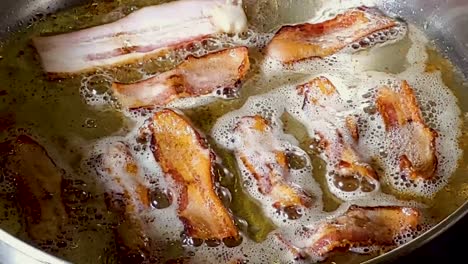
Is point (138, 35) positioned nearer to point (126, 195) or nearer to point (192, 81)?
point (192, 81)

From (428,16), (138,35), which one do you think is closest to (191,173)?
(138,35)

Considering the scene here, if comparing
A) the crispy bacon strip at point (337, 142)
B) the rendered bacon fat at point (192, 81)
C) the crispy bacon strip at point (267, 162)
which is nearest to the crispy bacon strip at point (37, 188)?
the rendered bacon fat at point (192, 81)

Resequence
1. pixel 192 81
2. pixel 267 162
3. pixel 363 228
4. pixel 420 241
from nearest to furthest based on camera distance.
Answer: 1. pixel 420 241
2. pixel 363 228
3. pixel 267 162
4. pixel 192 81

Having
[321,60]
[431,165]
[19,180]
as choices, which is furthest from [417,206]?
[19,180]

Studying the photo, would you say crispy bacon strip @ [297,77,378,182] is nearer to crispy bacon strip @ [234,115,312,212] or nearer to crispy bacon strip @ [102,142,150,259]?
crispy bacon strip @ [234,115,312,212]

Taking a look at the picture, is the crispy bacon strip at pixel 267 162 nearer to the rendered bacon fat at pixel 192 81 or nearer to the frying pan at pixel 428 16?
the rendered bacon fat at pixel 192 81

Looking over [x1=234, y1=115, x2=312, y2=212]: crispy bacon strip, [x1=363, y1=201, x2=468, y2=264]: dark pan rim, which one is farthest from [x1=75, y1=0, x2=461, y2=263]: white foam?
[x1=363, y1=201, x2=468, y2=264]: dark pan rim

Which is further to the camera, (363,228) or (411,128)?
(411,128)
